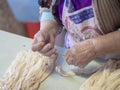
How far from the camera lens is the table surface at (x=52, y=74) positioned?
72 cm

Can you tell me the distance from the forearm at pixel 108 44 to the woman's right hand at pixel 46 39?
0.51 ft

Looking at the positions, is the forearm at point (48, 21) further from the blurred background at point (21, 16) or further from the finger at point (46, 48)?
the blurred background at point (21, 16)

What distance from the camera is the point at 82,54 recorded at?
0.72 meters

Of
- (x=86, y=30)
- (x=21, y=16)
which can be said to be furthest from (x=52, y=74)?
(x=21, y=16)

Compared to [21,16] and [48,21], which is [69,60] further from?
[21,16]

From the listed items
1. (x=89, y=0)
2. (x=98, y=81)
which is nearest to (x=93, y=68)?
(x=98, y=81)

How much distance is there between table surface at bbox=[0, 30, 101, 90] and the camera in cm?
72

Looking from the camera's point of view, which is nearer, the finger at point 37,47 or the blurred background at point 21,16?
the finger at point 37,47

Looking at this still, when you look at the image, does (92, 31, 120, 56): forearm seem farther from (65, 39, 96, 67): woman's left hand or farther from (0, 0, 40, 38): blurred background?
(0, 0, 40, 38): blurred background

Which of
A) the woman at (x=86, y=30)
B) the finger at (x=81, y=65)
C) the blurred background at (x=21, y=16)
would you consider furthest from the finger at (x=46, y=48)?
the blurred background at (x=21, y=16)

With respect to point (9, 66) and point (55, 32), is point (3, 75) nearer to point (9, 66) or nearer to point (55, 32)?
point (9, 66)

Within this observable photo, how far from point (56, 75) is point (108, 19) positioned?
243 millimetres

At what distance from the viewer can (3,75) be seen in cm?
76

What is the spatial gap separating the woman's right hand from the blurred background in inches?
16.7
